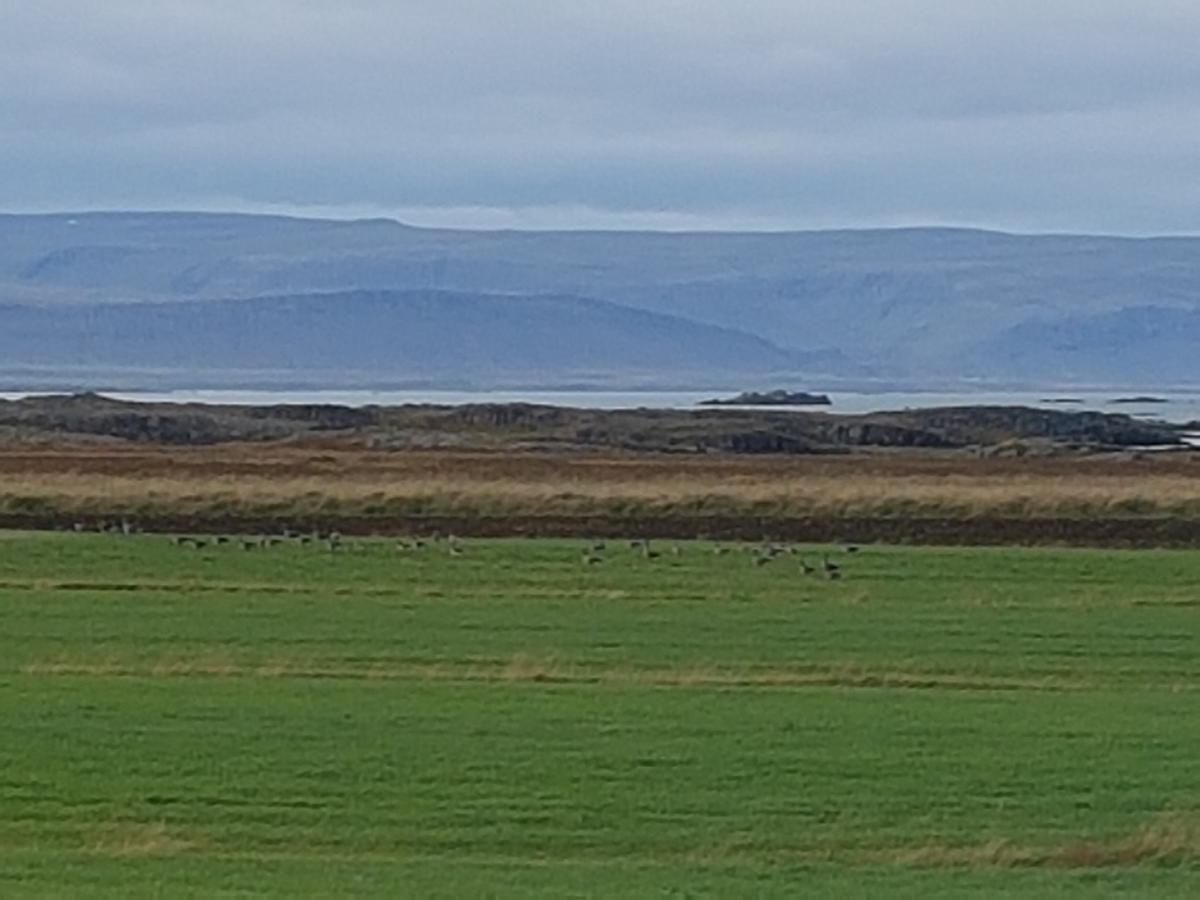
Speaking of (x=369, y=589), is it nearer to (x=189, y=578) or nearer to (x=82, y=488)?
(x=189, y=578)

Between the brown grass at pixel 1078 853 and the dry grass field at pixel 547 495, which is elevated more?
the brown grass at pixel 1078 853

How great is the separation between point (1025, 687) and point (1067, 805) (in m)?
6.12

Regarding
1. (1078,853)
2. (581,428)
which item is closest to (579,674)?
(1078,853)

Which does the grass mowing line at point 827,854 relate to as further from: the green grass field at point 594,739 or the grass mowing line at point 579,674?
the grass mowing line at point 579,674

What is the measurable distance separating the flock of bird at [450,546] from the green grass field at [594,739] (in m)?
2.93

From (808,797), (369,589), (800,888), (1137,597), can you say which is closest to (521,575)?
(369,589)

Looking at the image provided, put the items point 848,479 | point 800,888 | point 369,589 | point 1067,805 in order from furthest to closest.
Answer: point 848,479
point 369,589
point 1067,805
point 800,888

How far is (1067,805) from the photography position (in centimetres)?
1905

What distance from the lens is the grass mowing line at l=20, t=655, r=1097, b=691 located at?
25.1 metres

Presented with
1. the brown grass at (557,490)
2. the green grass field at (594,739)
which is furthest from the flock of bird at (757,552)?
the brown grass at (557,490)

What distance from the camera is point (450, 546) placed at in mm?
39156

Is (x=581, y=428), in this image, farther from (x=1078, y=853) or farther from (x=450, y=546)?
(x=1078, y=853)

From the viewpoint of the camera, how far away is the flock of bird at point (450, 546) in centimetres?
3731

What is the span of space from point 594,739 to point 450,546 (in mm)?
18048
